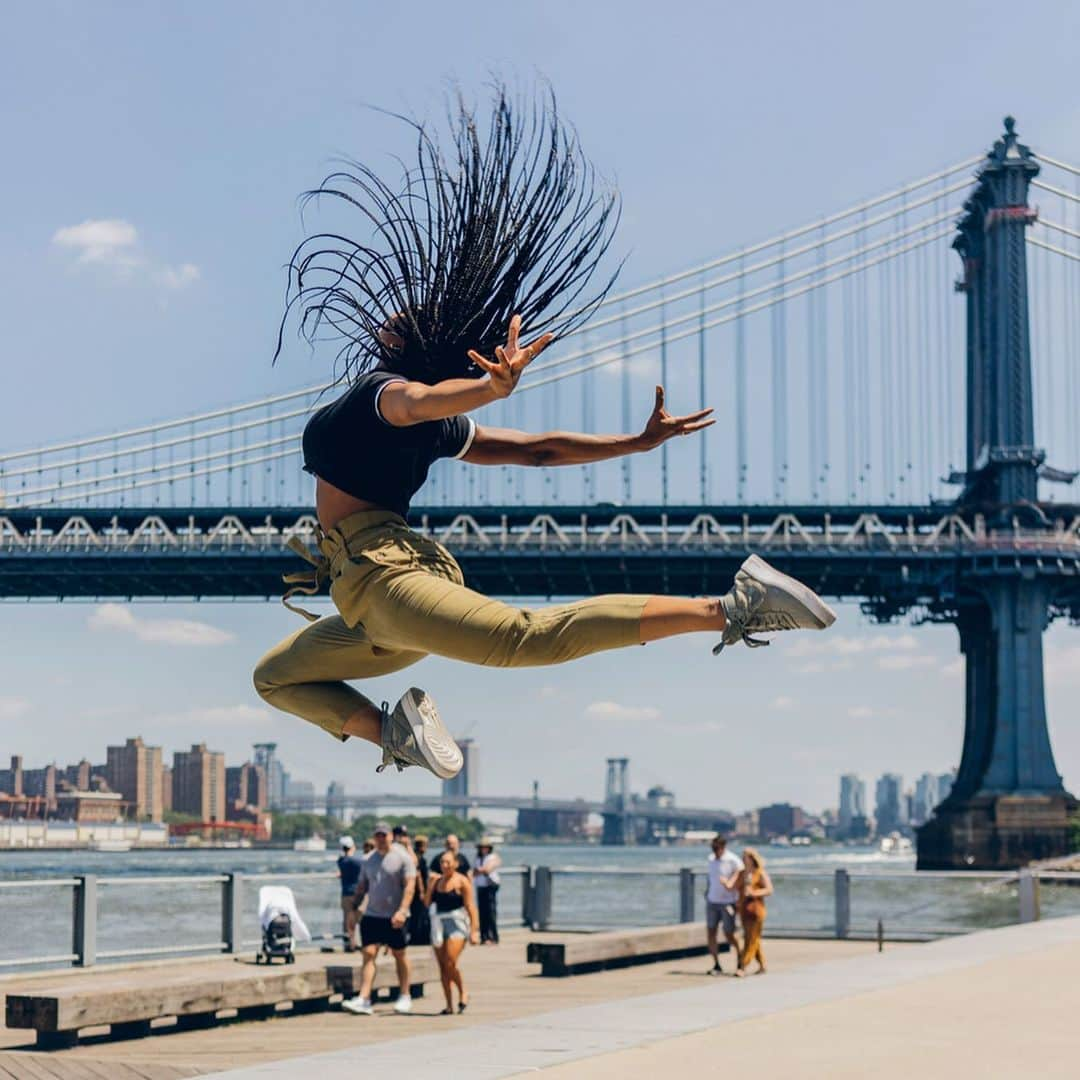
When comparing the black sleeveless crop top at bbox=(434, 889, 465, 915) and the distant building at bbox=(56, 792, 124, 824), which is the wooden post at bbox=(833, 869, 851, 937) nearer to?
the black sleeveless crop top at bbox=(434, 889, 465, 915)

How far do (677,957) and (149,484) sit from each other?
147 feet

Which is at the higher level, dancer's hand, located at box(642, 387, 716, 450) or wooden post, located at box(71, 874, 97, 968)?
dancer's hand, located at box(642, 387, 716, 450)

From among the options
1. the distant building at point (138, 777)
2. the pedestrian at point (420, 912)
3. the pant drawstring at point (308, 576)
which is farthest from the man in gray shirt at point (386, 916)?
the distant building at point (138, 777)

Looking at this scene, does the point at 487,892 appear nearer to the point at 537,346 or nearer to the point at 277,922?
the point at 277,922

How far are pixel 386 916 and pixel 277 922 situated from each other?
2.51m

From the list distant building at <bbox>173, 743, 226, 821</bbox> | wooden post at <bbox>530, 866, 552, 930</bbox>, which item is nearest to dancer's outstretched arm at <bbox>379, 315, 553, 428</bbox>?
wooden post at <bbox>530, 866, 552, 930</bbox>

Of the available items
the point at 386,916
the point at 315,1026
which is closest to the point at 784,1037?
the point at 315,1026

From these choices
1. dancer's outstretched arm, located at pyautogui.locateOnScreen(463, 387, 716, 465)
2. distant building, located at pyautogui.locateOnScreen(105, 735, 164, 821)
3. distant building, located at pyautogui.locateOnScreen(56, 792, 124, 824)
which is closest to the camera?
dancer's outstretched arm, located at pyautogui.locateOnScreen(463, 387, 716, 465)

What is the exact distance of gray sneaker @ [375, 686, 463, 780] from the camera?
522 centimetres

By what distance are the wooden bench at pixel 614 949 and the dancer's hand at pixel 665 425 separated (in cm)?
1079

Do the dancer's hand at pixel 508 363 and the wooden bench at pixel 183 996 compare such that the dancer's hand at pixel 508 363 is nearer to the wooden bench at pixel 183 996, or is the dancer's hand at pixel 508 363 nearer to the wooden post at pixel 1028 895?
the wooden bench at pixel 183 996

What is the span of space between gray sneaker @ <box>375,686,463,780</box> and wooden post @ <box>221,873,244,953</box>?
1167 cm

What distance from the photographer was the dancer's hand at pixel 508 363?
15.5 ft

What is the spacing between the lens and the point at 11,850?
94.9 metres
